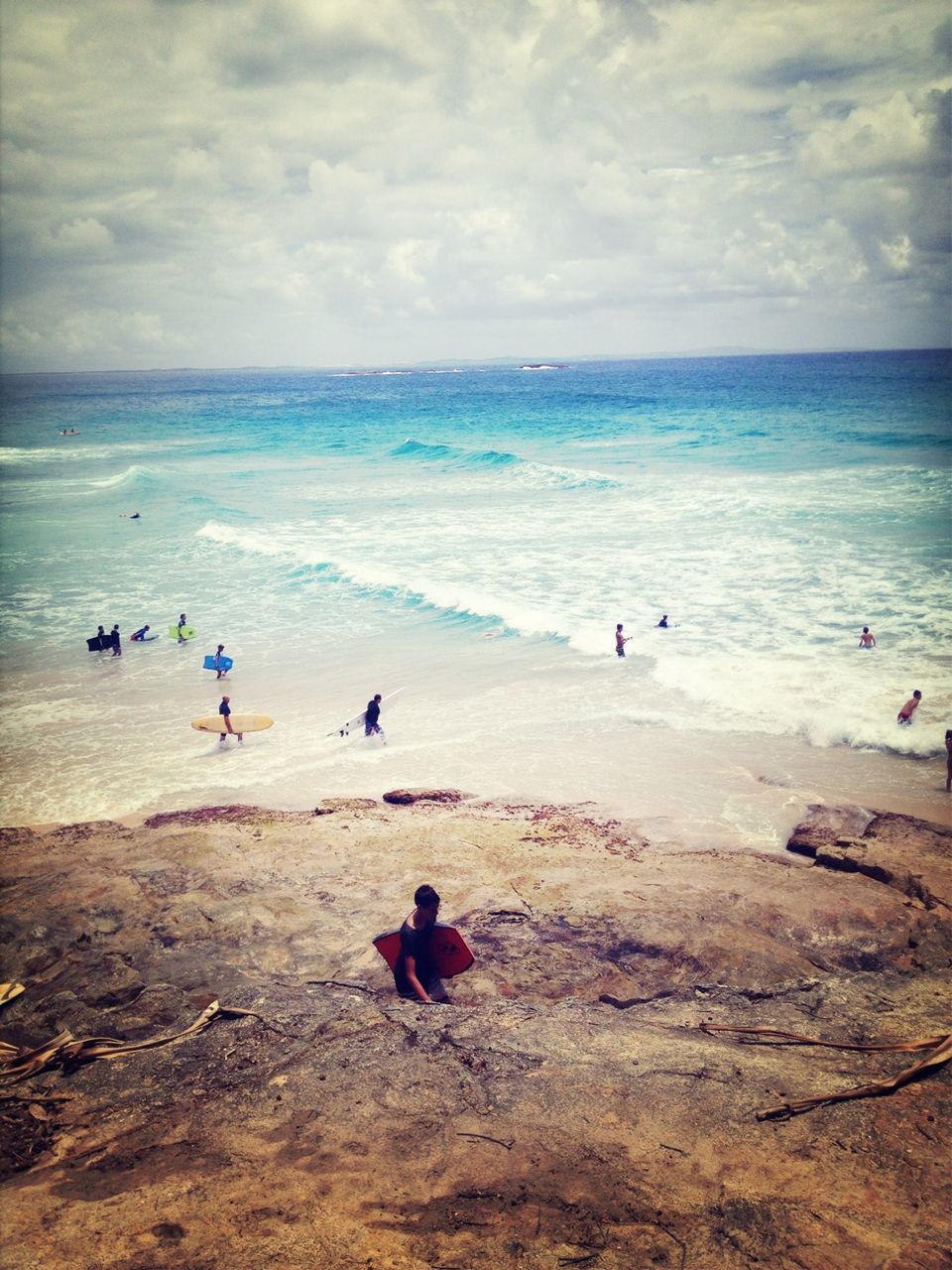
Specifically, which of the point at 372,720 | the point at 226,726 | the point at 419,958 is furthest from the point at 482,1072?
the point at 226,726

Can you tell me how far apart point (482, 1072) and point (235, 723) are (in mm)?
11490

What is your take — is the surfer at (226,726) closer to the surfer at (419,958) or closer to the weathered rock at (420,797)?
the weathered rock at (420,797)

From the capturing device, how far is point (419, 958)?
22.4ft

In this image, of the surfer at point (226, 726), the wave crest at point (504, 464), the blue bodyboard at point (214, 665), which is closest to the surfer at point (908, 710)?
the surfer at point (226, 726)

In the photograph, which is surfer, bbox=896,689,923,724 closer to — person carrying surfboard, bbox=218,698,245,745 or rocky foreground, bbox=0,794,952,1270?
rocky foreground, bbox=0,794,952,1270

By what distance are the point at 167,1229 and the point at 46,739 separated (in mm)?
13783

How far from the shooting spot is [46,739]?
615 inches

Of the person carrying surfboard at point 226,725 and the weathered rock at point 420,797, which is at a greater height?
the person carrying surfboard at point 226,725

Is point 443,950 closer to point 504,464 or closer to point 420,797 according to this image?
point 420,797

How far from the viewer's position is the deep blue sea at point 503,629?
1408cm

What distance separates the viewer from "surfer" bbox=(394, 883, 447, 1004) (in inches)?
260

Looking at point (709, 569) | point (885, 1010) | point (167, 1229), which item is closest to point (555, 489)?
point (709, 569)

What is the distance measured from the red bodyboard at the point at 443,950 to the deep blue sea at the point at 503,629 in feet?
19.2

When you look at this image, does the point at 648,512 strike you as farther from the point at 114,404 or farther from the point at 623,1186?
the point at 114,404
